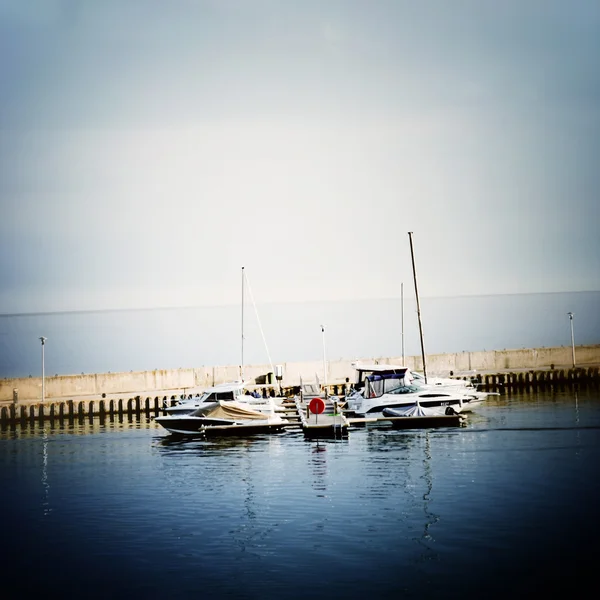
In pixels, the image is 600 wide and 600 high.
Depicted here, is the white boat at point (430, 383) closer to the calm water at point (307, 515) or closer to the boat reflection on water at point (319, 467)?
the calm water at point (307, 515)

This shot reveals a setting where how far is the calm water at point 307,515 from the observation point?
25766 mm

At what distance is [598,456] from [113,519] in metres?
25.1

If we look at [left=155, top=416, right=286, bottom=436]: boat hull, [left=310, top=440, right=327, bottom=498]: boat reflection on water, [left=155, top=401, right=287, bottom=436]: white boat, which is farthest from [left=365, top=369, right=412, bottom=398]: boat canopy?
[left=310, top=440, right=327, bottom=498]: boat reflection on water

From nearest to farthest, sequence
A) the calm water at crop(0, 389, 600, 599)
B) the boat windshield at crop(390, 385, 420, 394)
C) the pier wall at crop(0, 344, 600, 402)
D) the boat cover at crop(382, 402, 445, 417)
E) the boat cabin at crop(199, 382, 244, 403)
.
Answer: the calm water at crop(0, 389, 600, 599) → the boat cover at crop(382, 402, 445, 417) → the boat cabin at crop(199, 382, 244, 403) → the boat windshield at crop(390, 385, 420, 394) → the pier wall at crop(0, 344, 600, 402)

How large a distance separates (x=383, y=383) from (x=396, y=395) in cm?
328

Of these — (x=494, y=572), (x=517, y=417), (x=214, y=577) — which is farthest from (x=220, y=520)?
(x=517, y=417)

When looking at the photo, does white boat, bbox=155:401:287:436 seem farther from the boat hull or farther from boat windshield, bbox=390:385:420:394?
boat windshield, bbox=390:385:420:394

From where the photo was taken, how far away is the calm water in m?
25.8

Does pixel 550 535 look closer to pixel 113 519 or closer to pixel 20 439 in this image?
pixel 113 519

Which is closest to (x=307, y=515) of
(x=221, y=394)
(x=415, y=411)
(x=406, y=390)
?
(x=221, y=394)

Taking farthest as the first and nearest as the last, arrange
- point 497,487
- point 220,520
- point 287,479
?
point 287,479 → point 497,487 → point 220,520

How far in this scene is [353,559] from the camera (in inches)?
1083

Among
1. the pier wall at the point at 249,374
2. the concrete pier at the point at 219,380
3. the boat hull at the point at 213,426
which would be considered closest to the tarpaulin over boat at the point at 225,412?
the boat hull at the point at 213,426

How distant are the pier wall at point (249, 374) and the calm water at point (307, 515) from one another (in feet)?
47.5
